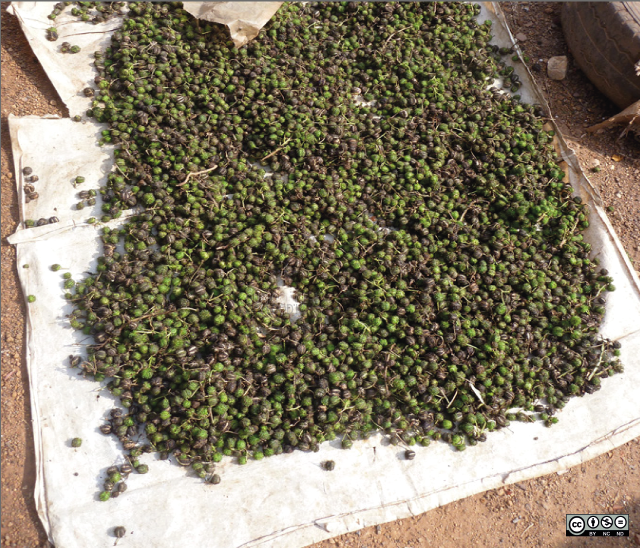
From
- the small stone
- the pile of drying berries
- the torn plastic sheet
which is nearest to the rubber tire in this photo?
the small stone

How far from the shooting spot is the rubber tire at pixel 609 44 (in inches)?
207

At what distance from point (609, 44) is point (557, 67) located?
0.69m

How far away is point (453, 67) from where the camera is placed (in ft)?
18.3

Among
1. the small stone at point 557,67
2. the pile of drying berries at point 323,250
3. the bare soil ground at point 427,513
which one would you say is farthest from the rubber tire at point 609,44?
the bare soil ground at point 427,513

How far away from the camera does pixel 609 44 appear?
5.43m

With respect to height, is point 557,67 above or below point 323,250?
above

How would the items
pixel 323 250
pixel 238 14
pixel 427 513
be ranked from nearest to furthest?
1. pixel 427 513
2. pixel 323 250
3. pixel 238 14

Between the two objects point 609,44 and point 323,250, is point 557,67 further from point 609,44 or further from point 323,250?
point 323,250

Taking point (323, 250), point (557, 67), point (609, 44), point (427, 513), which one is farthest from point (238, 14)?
point (427, 513)

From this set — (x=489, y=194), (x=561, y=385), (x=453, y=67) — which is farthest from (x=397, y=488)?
Answer: (x=453, y=67)

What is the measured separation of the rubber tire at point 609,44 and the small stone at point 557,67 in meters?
0.17

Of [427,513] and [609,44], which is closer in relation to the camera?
[427,513]

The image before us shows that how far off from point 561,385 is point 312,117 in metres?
3.78

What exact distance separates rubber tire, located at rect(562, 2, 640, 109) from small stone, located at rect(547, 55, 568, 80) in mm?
175
